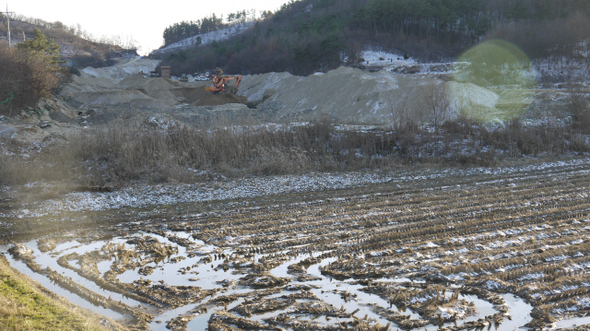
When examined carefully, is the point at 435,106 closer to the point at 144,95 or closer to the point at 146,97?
the point at 146,97

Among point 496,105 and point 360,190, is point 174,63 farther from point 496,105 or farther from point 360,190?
point 360,190

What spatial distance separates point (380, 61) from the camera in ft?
199

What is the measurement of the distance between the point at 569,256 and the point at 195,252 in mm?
5198

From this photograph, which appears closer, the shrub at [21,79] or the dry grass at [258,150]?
the dry grass at [258,150]

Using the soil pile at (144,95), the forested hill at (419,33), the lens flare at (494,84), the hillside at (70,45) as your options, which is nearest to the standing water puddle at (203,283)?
the lens flare at (494,84)

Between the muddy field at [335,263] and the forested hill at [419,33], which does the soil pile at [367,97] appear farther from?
the forested hill at [419,33]

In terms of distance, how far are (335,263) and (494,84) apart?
124ft

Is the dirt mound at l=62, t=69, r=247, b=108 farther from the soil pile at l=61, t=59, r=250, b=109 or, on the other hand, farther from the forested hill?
the forested hill

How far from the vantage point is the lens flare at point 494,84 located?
74.0ft

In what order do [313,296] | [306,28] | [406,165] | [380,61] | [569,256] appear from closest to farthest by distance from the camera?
[313,296], [569,256], [406,165], [380,61], [306,28]

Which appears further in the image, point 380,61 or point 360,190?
point 380,61

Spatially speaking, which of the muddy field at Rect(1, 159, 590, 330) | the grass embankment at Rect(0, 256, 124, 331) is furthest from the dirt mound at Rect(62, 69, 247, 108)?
the grass embankment at Rect(0, 256, 124, 331)

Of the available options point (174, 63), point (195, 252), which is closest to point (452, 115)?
point (195, 252)

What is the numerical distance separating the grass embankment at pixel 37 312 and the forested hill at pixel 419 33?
50.8 metres
